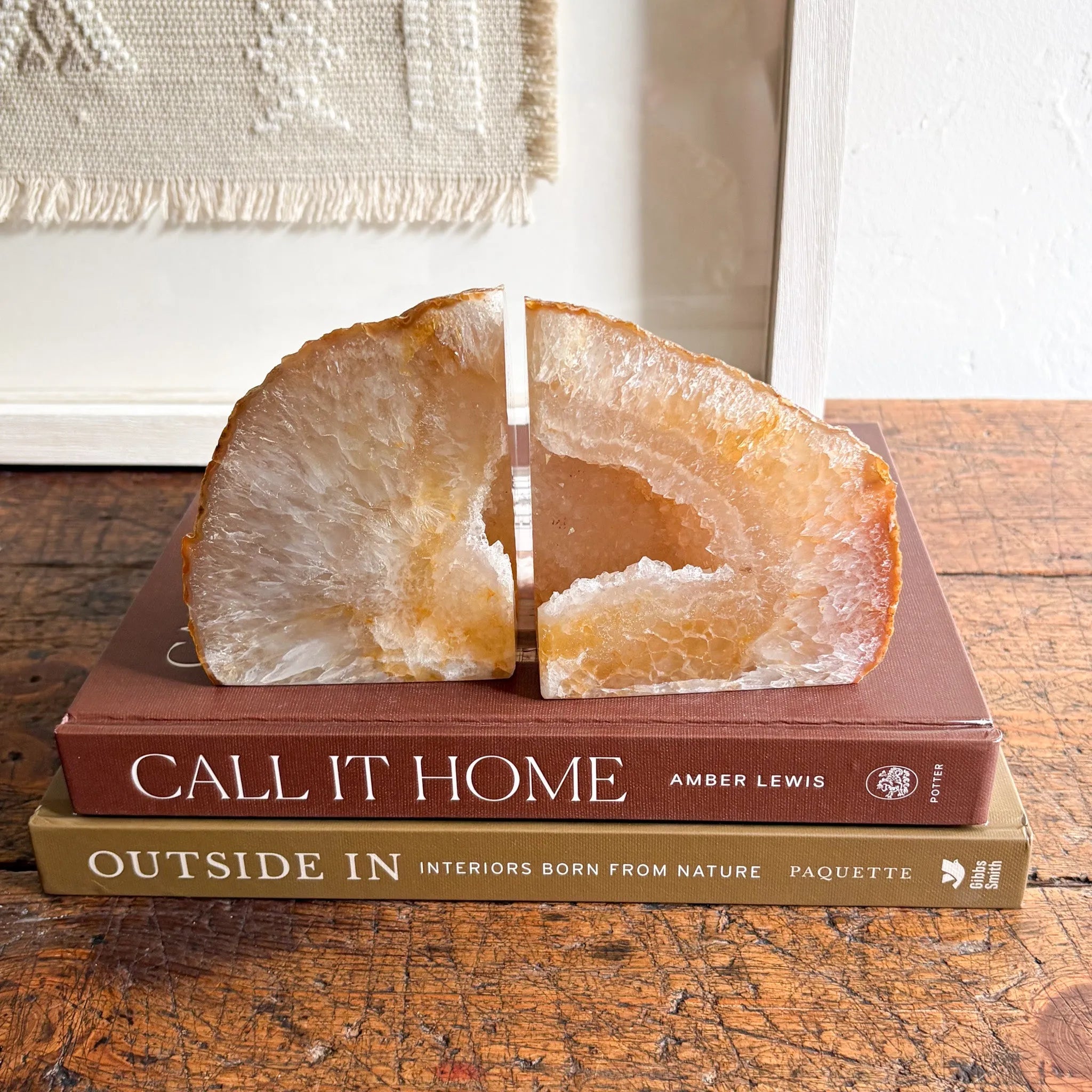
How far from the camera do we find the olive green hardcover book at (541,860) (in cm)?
46

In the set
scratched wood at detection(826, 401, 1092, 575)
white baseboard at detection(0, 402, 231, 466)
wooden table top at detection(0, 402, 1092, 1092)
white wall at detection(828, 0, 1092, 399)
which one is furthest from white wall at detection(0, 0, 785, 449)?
wooden table top at detection(0, 402, 1092, 1092)

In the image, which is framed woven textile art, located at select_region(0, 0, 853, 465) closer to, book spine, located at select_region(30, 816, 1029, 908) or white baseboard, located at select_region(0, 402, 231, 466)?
white baseboard, located at select_region(0, 402, 231, 466)

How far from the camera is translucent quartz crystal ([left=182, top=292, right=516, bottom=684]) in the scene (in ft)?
1.43

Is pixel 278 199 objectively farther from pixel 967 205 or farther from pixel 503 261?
pixel 967 205

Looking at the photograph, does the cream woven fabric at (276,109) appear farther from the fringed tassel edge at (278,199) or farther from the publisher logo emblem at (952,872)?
the publisher logo emblem at (952,872)

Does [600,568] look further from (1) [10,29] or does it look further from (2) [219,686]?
(1) [10,29]

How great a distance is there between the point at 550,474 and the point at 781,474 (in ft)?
0.30

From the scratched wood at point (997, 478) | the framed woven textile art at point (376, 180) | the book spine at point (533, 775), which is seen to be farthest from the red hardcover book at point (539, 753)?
the framed woven textile art at point (376, 180)

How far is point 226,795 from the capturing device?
469 millimetres

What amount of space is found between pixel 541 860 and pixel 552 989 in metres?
0.05

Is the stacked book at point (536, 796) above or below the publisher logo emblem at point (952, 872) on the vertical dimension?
above

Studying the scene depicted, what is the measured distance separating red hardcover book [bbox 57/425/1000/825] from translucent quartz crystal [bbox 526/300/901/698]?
21 mm

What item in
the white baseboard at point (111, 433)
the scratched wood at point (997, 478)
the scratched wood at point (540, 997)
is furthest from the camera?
the white baseboard at point (111, 433)

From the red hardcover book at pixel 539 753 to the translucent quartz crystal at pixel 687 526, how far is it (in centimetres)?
2
